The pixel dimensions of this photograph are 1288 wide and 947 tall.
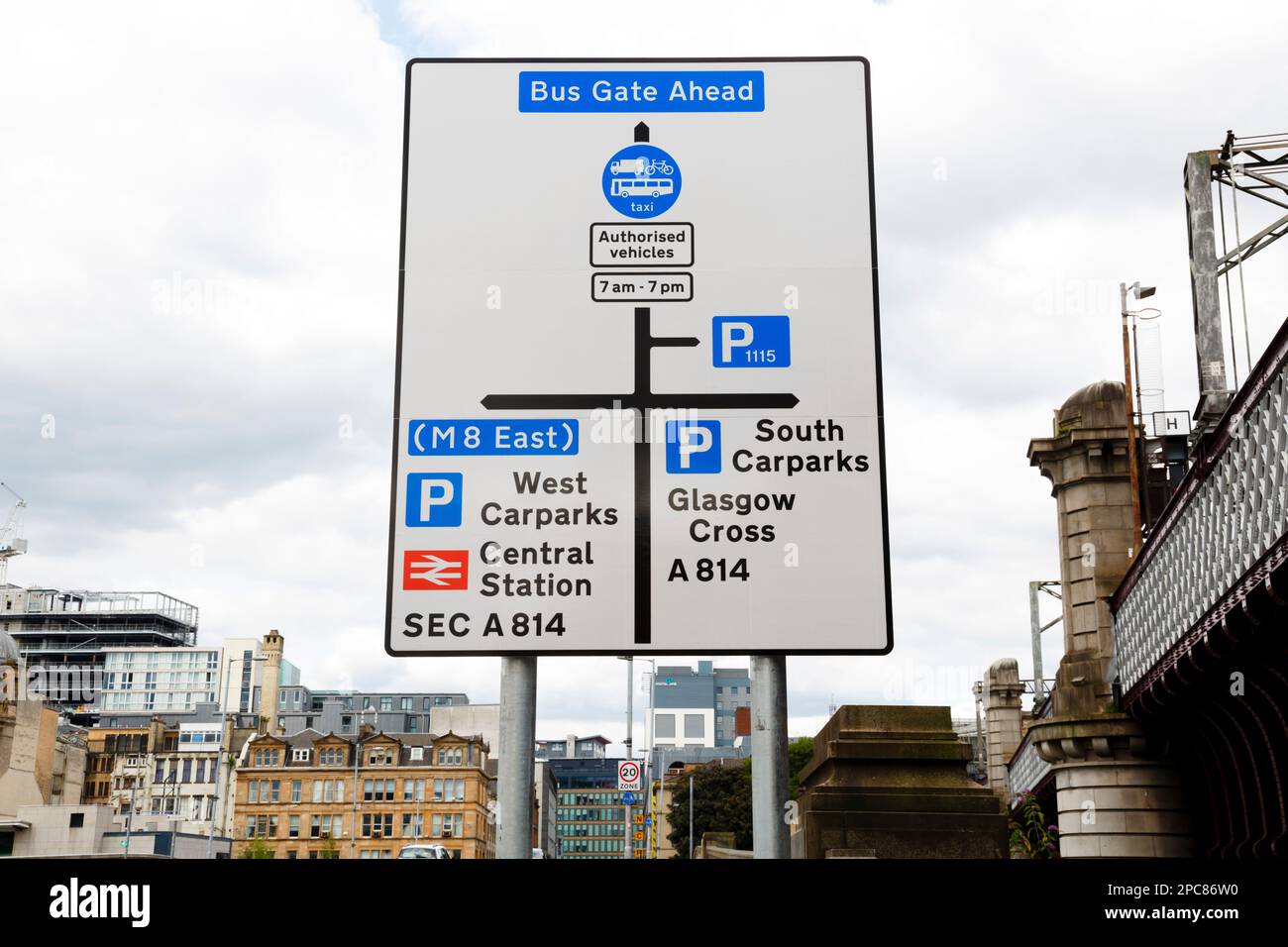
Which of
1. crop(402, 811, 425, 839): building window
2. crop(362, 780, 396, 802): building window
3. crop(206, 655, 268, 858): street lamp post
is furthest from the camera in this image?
crop(362, 780, 396, 802): building window

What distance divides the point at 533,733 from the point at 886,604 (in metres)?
1.20

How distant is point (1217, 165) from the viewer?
2031 centimetres

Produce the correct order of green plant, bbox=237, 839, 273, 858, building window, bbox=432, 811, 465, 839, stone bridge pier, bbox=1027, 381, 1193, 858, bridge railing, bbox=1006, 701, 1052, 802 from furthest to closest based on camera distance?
building window, bbox=432, 811, 465, 839
green plant, bbox=237, 839, 273, 858
bridge railing, bbox=1006, 701, 1052, 802
stone bridge pier, bbox=1027, 381, 1193, 858

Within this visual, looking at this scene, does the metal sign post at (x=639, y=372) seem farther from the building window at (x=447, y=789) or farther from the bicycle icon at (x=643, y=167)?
the building window at (x=447, y=789)

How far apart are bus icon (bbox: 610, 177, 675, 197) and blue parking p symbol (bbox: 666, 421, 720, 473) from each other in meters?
0.83

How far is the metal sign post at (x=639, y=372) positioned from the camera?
4070 mm

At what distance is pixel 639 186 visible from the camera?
171 inches

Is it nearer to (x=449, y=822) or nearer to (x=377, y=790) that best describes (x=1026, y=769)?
(x=449, y=822)

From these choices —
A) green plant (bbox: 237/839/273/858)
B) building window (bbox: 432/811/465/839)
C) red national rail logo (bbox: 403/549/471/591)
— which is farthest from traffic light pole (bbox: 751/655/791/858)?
building window (bbox: 432/811/465/839)

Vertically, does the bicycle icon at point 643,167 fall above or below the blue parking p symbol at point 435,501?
above

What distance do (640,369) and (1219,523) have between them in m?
8.99

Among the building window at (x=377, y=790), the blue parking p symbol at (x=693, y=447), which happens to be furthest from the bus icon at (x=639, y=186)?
the building window at (x=377, y=790)

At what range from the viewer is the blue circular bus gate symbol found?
4.33 m

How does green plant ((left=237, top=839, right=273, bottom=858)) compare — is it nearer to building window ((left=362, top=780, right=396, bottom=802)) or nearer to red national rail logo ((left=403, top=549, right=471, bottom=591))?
building window ((left=362, top=780, right=396, bottom=802))
